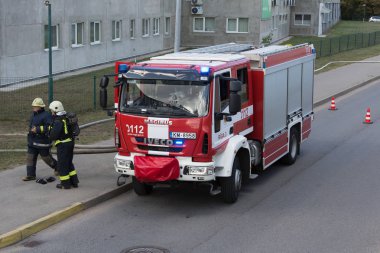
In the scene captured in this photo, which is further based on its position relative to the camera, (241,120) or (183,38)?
(183,38)

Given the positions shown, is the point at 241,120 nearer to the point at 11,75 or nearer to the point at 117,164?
the point at 117,164

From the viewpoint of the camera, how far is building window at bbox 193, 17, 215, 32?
4906 centimetres

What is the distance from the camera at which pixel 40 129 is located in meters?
11.7

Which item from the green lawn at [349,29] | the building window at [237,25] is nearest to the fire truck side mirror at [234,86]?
the building window at [237,25]

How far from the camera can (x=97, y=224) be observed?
32.9 feet

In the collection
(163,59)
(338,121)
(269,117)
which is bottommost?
(338,121)

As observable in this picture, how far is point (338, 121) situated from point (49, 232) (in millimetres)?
13846

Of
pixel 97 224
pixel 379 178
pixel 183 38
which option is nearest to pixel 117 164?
pixel 97 224

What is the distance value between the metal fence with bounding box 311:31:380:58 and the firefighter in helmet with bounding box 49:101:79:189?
3397 cm

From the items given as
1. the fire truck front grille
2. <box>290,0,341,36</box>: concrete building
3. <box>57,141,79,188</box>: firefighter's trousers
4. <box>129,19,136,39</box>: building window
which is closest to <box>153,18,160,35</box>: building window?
<box>129,19,136,39</box>: building window

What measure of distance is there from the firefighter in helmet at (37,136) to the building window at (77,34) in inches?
855

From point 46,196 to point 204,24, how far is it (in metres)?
39.5

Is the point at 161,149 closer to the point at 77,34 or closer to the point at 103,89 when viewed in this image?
the point at 103,89

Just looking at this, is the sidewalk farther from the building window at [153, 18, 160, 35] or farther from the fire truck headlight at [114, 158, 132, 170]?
the building window at [153, 18, 160, 35]
